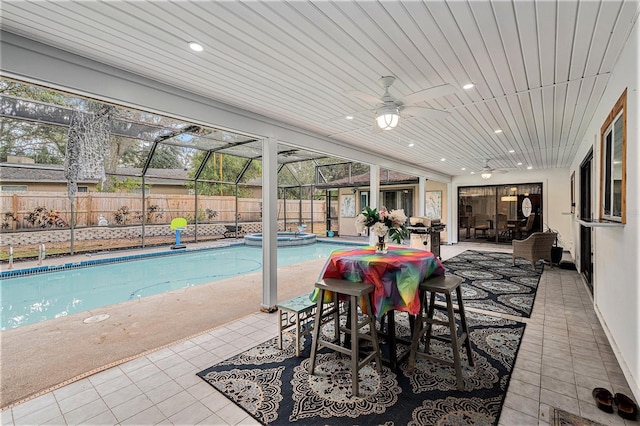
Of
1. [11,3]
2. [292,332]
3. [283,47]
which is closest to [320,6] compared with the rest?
[283,47]

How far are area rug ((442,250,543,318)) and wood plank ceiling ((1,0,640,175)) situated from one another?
8.82 feet

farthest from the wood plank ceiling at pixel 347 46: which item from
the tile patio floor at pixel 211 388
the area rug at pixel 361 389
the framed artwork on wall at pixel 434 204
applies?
the framed artwork on wall at pixel 434 204

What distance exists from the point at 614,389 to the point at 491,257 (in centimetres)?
621

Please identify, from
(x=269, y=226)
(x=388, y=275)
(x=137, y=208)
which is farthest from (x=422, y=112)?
(x=137, y=208)

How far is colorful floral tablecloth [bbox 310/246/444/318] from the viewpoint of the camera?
242 centimetres

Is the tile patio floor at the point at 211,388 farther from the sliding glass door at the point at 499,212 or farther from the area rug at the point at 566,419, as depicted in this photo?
the sliding glass door at the point at 499,212

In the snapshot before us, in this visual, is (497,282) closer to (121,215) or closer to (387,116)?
(387,116)

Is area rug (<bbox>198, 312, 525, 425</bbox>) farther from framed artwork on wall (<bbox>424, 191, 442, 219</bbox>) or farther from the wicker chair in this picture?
framed artwork on wall (<bbox>424, 191, 442, 219</bbox>)

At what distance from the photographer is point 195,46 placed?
2213mm

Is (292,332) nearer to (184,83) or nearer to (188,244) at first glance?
(184,83)

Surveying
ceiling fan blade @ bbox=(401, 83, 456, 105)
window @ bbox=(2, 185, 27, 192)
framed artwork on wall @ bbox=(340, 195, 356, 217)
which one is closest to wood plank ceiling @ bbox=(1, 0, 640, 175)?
ceiling fan blade @ bbox=(401, 83, 456, 105)

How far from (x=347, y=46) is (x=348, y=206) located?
1128 cm

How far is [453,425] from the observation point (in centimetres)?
182

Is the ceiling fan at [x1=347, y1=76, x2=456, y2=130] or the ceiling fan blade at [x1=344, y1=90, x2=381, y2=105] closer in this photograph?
the ceiling fan blade at [x1=344, y1=90, x2=381, y2=105]
